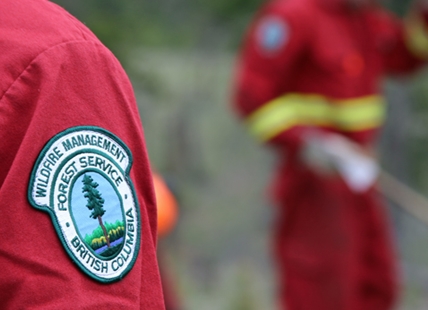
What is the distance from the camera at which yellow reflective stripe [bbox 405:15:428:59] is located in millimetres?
3605

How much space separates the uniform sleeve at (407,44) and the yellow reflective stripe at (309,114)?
17.1 inches

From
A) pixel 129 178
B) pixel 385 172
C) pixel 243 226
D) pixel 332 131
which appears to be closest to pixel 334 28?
pixel 332 131

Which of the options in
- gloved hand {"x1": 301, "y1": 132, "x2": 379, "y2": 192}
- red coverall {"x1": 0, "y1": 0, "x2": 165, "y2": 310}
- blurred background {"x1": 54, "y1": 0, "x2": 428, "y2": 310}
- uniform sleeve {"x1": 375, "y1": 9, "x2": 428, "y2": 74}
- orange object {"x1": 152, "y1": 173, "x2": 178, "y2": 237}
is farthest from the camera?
blurred background {"x1": 54, "y1": 0, "x2": 428, "y2": 310}

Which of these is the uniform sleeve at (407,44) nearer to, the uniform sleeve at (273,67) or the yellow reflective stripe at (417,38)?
the yellow reflective stripe at (417,38)

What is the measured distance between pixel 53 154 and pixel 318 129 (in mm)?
2449

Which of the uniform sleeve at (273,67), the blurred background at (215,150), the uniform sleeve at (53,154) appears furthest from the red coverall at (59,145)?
the blurred background at (215,150)

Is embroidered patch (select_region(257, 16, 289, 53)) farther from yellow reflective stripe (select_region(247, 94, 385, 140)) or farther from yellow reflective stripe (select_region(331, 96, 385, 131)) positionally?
yellow reflective stripe (select_region(331, 96, 385, 131))

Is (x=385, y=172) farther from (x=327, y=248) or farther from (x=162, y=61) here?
(x=327, y=248)

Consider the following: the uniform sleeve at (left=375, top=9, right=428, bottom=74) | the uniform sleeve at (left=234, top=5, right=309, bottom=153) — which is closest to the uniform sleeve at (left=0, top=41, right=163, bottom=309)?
the uniform sleeve at (left=234, top=5, right=309, bottom=153)

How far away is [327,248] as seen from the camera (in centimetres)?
321

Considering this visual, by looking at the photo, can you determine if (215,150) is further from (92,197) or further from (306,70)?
(92,197)

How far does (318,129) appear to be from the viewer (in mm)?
3197

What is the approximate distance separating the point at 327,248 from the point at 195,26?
2.53 metres

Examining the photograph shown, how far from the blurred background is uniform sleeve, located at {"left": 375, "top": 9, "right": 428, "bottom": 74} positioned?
118cm
